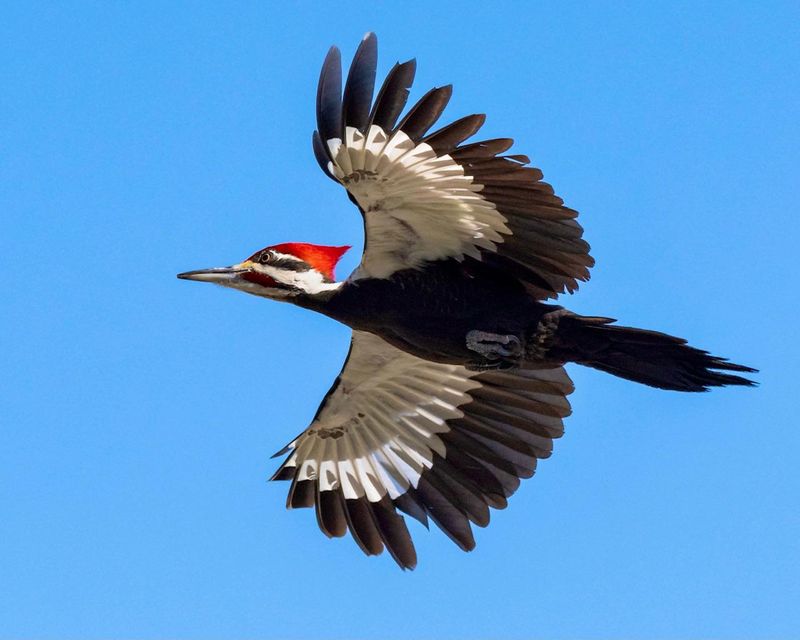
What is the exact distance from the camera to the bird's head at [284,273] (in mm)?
6773

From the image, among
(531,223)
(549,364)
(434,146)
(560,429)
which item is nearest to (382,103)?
(434,146)

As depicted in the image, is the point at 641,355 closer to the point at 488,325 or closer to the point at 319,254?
the point at 488,325

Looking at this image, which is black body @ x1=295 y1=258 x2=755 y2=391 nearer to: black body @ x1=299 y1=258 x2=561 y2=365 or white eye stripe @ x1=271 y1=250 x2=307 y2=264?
black body @ x1=299 y1=258 x2=561 y2=365

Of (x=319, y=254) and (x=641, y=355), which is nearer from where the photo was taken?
(x=641, y=355)

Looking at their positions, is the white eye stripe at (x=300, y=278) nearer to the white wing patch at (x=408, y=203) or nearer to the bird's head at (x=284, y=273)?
the bird's head at (x=284, y=273)

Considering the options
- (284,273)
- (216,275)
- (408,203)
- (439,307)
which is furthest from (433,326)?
(216,275)

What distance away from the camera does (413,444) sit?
25.2 feet

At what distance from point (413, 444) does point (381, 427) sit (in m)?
0.22

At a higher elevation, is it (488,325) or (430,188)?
(430,188)

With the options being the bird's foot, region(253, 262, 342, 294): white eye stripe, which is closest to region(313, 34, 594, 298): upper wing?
region(253, 262, 342, 294): white eye stripe

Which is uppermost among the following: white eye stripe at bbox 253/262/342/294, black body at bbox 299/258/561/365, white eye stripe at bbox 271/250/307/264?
white eye stripe at bbox 271/250/307/264

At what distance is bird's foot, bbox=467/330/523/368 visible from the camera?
6.56 metres

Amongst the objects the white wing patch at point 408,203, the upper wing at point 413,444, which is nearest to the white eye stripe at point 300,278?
the white wing patch at point 408,203

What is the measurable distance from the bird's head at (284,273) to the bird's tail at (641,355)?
1.26 m
